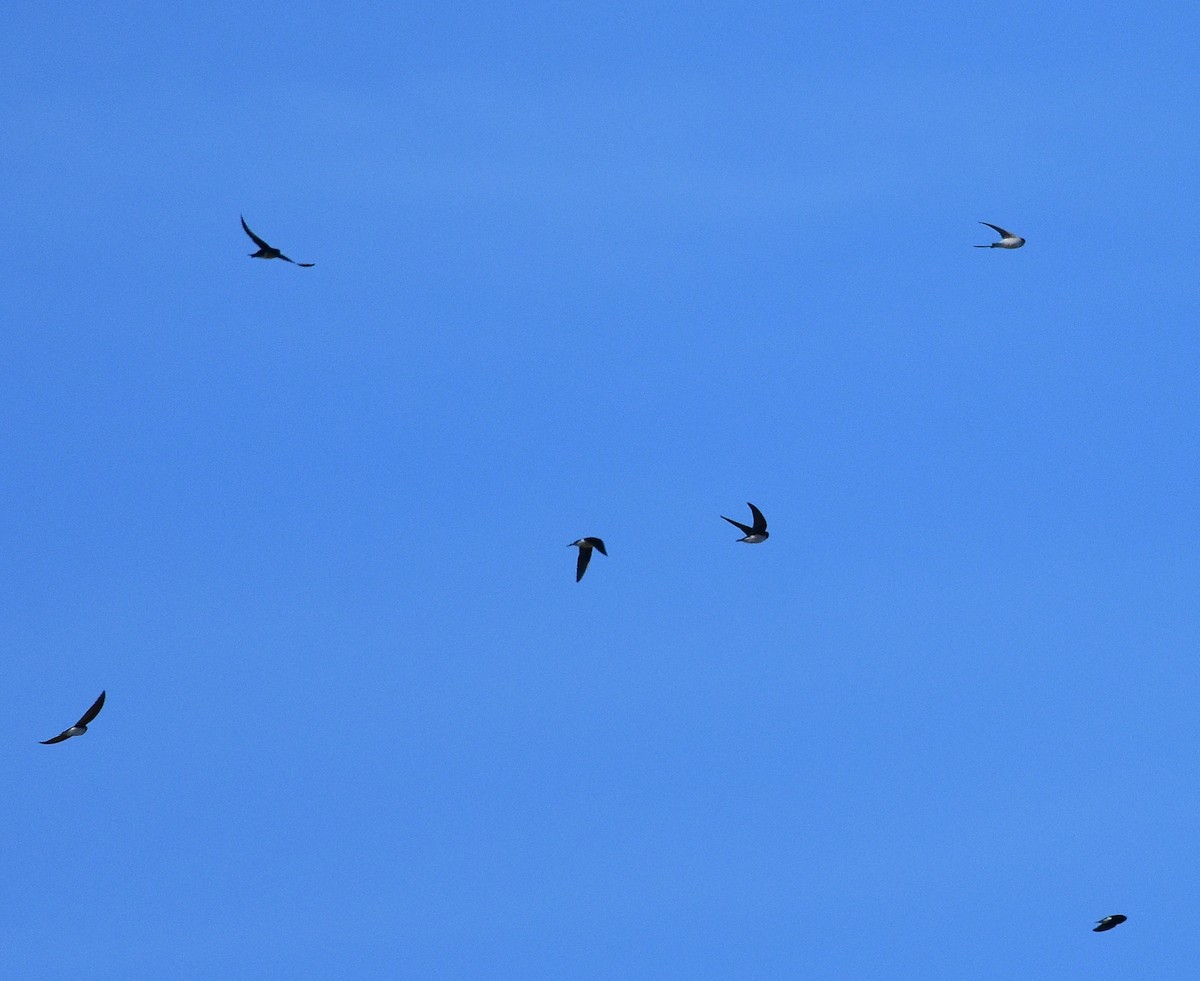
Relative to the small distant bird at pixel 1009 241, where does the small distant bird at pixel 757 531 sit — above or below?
below

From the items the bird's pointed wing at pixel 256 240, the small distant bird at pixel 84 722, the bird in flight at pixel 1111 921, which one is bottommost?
the bird in flight at pixel 1111 921

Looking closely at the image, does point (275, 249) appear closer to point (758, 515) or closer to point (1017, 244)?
point (758, 515)

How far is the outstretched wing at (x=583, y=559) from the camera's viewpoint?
8283 centimetres

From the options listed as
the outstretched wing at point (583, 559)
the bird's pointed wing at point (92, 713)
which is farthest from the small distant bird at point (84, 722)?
the outstretched wing at point (583, 559)

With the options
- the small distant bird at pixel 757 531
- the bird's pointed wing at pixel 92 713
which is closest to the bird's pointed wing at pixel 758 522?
the small distant bird at pixel 757 531

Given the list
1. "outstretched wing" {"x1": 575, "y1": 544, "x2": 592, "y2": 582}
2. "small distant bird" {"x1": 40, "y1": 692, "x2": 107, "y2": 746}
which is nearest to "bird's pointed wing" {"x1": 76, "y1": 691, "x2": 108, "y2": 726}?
"small distant bird" {"x1": 40, "y1": 692, "x2": 107, "y2": 746}

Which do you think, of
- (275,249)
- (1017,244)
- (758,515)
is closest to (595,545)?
(758,515)

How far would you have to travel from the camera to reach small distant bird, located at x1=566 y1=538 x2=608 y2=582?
272ft

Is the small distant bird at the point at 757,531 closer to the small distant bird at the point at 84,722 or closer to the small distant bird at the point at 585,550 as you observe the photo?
the small distant bird at the point at 585,550

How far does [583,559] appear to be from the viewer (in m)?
83.6

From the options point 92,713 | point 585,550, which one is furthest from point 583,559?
point 92,713

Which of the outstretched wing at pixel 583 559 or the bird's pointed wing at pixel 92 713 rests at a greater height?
the outstretched wing at pixel 583 559

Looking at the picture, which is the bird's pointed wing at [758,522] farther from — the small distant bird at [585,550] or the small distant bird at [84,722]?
the small distant bird at [84,722]

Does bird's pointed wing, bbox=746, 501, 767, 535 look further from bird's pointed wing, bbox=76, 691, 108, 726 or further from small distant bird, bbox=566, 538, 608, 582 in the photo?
bird's pointed wing, bbox=76, 691, 108, 726
